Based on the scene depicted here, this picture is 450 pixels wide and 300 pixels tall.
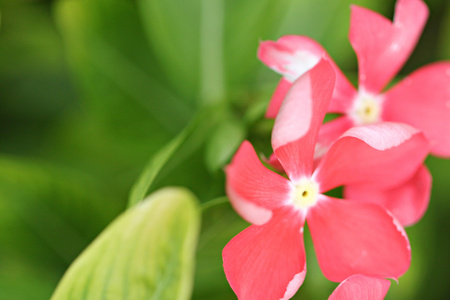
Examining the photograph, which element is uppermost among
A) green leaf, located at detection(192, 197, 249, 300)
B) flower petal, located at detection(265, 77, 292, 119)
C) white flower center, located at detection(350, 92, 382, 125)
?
flower petal, located at detection(265, 77, 292, 119)

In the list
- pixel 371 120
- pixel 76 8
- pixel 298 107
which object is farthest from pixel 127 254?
pixel 76 8

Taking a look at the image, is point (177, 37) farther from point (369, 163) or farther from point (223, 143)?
point (369, 163)

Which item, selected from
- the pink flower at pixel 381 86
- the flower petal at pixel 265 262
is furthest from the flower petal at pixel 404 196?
the flower petal at pixel 265 262

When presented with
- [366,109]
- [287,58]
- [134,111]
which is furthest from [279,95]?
[134,111]

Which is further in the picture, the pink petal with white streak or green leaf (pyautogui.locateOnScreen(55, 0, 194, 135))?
green leaf (pyautogui.locateOnScreen(55, 0, 194, 135))

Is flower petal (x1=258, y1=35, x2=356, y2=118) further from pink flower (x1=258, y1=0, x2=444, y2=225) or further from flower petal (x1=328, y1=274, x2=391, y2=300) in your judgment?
flower petal (x1=328, y1=274, x2=391, y2=300)

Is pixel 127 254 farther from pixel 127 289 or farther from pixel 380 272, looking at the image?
pixel 380 272

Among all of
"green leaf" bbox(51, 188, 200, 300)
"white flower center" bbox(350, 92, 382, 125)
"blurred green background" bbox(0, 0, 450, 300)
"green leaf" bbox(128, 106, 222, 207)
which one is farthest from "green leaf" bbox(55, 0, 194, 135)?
"green leaf" bbox(51, 188, 200, 300)
